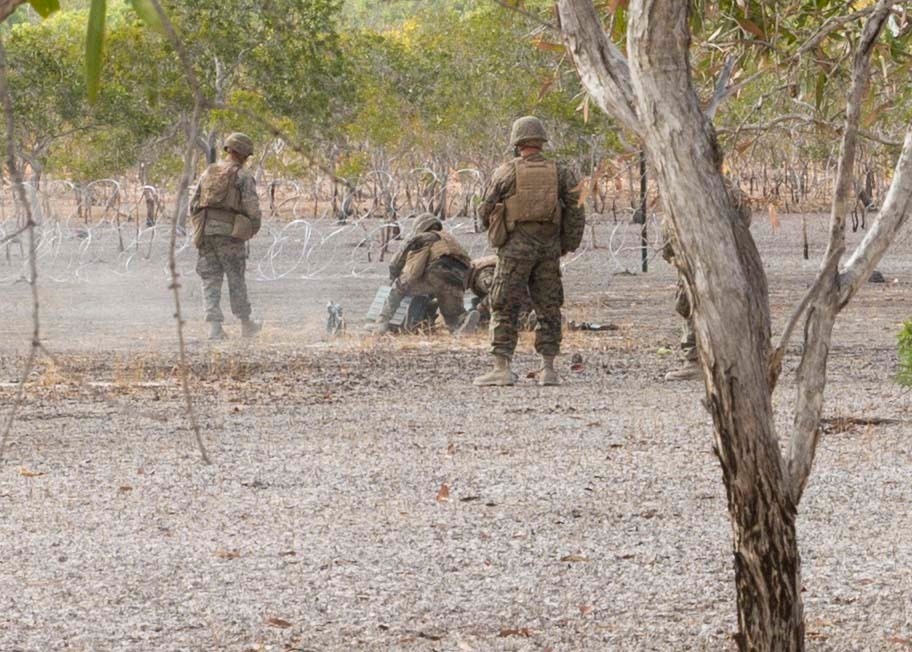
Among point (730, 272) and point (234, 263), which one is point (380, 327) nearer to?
point (234, 263)

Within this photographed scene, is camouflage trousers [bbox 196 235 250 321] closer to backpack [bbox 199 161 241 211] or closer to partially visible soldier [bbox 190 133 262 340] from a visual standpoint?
partially visible soldier [bbox 190 133 262 340]

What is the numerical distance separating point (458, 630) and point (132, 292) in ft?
57.8

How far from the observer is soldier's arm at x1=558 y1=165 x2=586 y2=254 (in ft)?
36.6

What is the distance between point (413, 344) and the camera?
47.1 ft

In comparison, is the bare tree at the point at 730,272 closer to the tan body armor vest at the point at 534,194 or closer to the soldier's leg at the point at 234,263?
the tan body armor vest at the point at 534,194

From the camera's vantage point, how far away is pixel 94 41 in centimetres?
181

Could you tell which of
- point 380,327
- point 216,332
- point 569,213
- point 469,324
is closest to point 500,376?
point 569,213

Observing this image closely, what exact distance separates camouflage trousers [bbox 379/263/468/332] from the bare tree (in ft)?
34.1

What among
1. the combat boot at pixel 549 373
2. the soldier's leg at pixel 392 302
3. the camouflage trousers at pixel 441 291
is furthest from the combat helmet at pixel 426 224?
the combat boot at pixel 549 373

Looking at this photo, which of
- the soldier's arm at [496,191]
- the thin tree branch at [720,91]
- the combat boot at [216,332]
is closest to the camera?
the thin tree branch at [720,91]

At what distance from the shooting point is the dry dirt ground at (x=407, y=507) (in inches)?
213

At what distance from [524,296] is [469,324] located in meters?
3.45

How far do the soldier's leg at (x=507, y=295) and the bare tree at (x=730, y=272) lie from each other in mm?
7345

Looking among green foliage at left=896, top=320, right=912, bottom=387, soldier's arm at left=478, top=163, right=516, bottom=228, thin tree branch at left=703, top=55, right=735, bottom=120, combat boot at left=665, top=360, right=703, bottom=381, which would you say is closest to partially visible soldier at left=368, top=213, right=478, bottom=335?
combat boot at left=665, top=360, right=703, bottom=381
